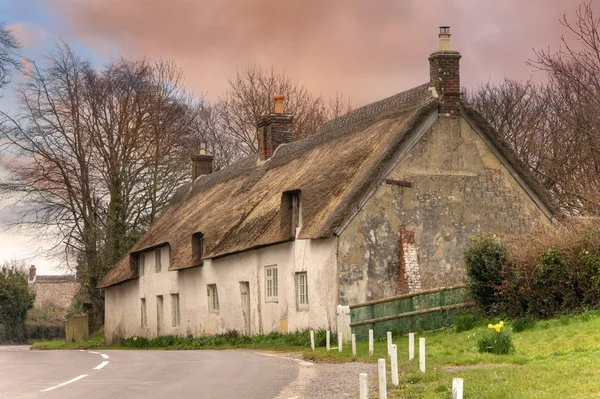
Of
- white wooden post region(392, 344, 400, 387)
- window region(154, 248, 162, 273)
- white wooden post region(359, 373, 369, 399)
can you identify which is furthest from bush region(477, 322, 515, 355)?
window region(154, 248, 162, 273)

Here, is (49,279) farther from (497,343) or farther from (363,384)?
(363,384)

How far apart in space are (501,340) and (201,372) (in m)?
5.37

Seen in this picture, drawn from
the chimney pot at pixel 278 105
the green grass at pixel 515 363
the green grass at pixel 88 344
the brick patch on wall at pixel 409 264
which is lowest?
the green grass at pixel 88 344

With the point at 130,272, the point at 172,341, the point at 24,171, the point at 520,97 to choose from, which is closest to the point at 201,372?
the point at 172,341

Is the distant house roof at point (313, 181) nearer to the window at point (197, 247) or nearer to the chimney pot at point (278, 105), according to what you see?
the window at point (197, 247)

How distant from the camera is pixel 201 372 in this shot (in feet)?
55.0

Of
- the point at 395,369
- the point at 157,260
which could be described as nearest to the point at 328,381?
the point at 395,369

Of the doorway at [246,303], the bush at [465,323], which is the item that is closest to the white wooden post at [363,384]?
the bush at [465,323]

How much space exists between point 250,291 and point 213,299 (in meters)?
3.86

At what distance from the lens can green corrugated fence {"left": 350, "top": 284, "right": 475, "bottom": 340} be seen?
79.5 feet

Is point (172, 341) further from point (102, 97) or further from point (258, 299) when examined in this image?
point (102, 97)

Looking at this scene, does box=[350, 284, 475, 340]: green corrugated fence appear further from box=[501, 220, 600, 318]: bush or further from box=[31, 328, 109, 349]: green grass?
box=[31, 328, 109, 349]: green grass

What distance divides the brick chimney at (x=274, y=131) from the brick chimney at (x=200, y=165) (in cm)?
1064

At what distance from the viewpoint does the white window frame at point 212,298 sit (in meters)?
34.7
